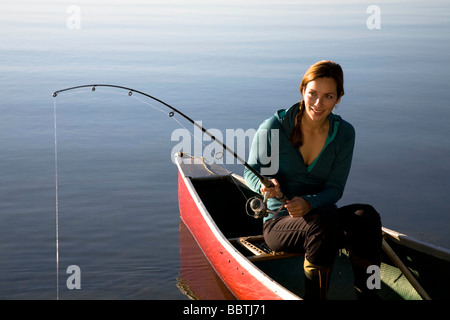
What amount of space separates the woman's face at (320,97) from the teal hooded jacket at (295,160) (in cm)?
16

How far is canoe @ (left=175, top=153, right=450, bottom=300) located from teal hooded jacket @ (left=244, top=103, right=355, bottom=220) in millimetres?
313

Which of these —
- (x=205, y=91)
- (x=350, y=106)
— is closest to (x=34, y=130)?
(x=205, y=91)

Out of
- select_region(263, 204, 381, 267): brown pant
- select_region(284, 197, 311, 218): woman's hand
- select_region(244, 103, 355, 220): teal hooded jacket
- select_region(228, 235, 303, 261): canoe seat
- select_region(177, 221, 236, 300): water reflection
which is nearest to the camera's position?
select_region(263, 204, 381, 267): brown pant

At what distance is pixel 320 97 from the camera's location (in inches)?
136

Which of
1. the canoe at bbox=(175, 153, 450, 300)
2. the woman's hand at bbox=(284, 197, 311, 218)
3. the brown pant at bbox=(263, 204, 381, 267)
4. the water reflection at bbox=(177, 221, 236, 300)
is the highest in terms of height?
the woman's hand at bbox=(284, 197, 311, 218)

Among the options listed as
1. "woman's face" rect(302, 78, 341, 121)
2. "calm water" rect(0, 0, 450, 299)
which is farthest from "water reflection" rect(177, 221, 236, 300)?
"woman's face" rect(302, 78, 341, 121)

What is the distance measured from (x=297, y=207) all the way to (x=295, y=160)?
0.42 m

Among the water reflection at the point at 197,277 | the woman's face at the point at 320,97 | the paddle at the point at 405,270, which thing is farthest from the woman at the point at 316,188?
the water reflection at the point at 197,277

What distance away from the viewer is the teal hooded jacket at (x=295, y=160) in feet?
11.9

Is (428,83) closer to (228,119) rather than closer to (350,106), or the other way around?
(350,106)

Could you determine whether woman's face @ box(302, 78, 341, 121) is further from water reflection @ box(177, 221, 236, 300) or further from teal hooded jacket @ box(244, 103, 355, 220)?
water reflection @ box(177, 221, 236, 300)

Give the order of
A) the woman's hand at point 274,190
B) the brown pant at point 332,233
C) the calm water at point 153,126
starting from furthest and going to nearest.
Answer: the calm water at point 153,126 < the woman's hand at point 274,190 < the brown pant at point 332,233

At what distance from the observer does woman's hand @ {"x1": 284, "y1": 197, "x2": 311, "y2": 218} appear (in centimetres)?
334

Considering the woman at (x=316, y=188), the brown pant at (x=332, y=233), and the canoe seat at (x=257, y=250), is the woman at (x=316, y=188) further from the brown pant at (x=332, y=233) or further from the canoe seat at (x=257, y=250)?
the canoe seat at (x=257, y=250)
